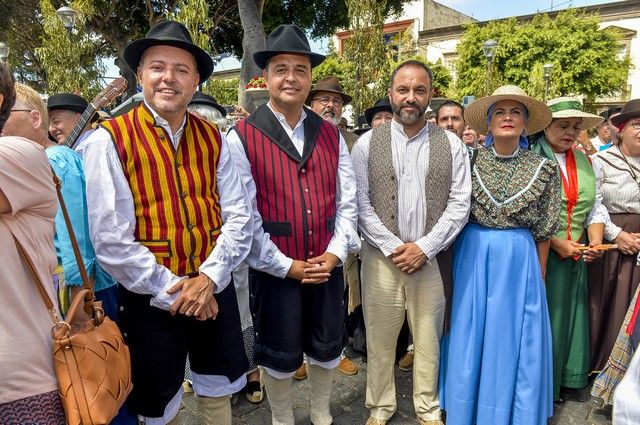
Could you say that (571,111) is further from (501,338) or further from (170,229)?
(170,229)

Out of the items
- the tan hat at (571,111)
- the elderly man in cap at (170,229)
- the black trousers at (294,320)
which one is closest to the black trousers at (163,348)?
the elderly man in cap at (170,229)

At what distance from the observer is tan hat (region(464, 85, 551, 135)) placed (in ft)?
9.74

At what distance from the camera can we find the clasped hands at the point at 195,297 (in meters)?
2.13

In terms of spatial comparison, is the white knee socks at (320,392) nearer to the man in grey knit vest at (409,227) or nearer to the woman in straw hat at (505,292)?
the man in grey knit vest at (409,227)

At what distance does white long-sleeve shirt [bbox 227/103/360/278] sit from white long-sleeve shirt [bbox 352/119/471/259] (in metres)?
0.17

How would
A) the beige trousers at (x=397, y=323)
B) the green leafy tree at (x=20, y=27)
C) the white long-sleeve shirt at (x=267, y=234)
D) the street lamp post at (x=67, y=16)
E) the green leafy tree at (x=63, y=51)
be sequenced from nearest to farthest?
the white long-sleeve shirt at (x=267, y=234) → the beige trousers at (x=397, y=323) → the street lamp post at (x=67, y=16) → the green leafy tree at (x=63, y=51) → the green leafy tree at (x=20, y=27)

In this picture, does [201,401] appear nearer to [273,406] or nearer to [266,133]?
[273,406]

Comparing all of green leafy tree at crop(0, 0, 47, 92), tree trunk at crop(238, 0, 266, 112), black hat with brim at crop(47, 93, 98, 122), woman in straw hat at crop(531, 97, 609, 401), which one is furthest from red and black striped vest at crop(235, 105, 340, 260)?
green leafy tree at crop(0, 0, 47, 92)

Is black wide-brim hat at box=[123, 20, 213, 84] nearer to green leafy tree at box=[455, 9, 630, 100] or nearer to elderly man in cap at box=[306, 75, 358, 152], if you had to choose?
elderly man in cap at box=[306, 75, 358, 152]

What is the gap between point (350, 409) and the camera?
3.30m

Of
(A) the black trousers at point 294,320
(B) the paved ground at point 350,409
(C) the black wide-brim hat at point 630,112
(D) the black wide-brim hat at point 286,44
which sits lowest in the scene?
(B) the paved ground at point 350,409

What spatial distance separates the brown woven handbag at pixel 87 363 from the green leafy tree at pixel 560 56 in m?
26.5

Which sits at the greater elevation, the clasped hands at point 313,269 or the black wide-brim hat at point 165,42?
the black wide-brim hat at point 165,42

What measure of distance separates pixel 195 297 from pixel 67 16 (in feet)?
48.4
